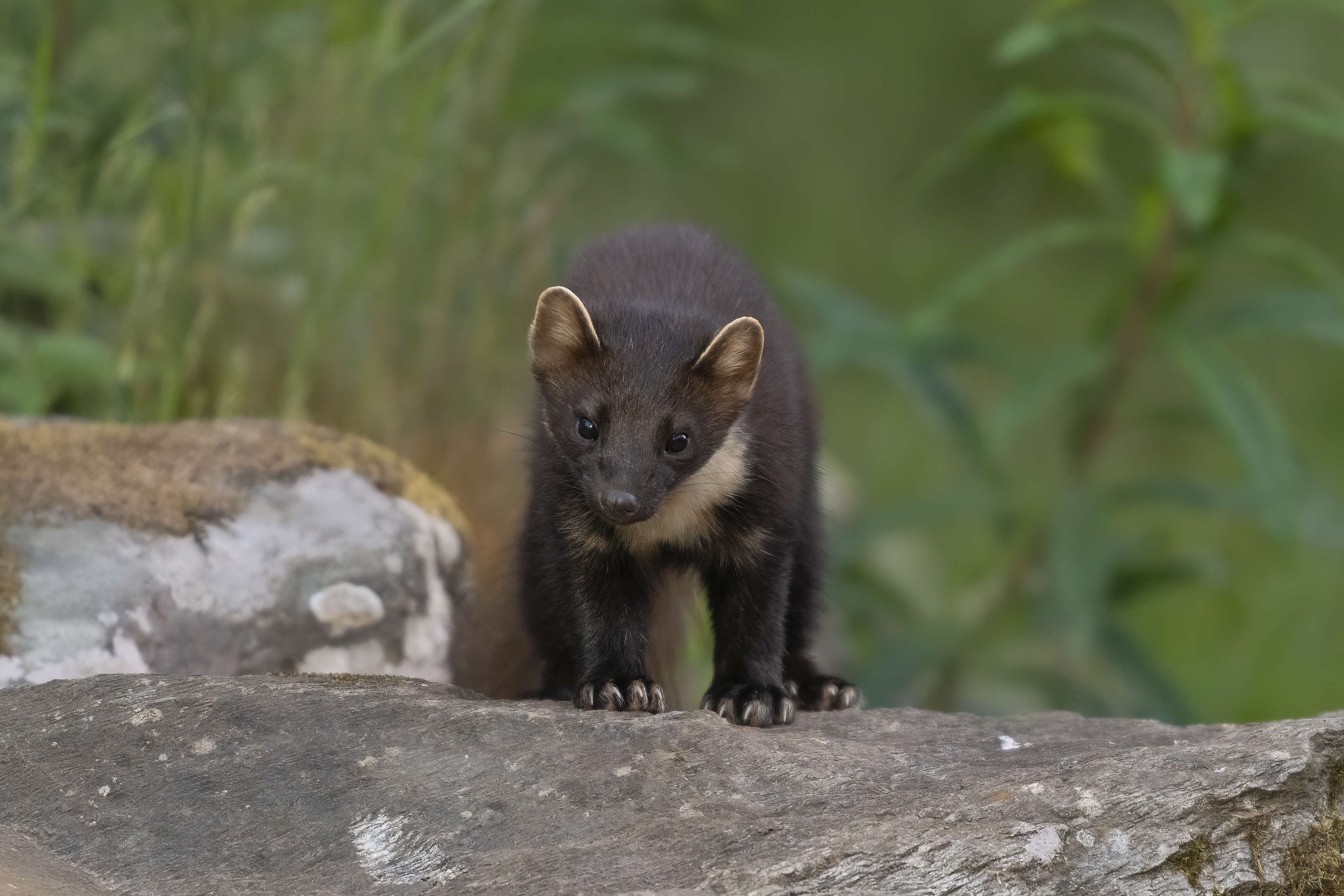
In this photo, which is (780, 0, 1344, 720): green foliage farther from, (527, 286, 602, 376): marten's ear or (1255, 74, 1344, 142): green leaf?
(527, 286, 602, 376): marten's ear

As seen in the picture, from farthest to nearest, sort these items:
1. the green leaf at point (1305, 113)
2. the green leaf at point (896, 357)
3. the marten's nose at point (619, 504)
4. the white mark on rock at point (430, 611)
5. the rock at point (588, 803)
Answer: the green leaf at point (896, 357) < the green leaf at point (1305, 113) < the white mark on rock at point (430, 611) < the marten's nose at point (619, 504) < the rock at point (588, 803)

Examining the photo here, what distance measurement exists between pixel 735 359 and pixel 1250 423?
277cm

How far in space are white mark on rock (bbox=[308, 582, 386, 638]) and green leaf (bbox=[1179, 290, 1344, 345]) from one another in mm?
3319

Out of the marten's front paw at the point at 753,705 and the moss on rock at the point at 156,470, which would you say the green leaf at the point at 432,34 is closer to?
the moss on rock at the point at 156,470

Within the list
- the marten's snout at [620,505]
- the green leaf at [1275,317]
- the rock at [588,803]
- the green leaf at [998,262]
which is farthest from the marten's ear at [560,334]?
the green leaf at [1275,317]

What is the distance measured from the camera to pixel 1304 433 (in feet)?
28.0

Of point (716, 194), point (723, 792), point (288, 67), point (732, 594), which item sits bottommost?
point (723, 792)

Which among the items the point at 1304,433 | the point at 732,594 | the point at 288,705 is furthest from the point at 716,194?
the point at 288,705

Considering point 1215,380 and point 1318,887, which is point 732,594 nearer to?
point 1318,887

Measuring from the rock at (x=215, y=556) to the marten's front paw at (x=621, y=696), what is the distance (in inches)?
26.2

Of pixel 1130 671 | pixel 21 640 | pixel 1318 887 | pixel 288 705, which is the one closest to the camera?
pixel 1318 887

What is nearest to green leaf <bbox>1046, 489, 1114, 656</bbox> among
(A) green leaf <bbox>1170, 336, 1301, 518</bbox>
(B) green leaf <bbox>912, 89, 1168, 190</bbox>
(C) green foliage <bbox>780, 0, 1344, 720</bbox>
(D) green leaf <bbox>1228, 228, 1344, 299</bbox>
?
→ (C) green foliage <bbox>780, 0, 1344, 720</bbox>

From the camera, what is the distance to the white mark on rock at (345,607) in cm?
364

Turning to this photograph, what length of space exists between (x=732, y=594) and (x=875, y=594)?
114 inches
